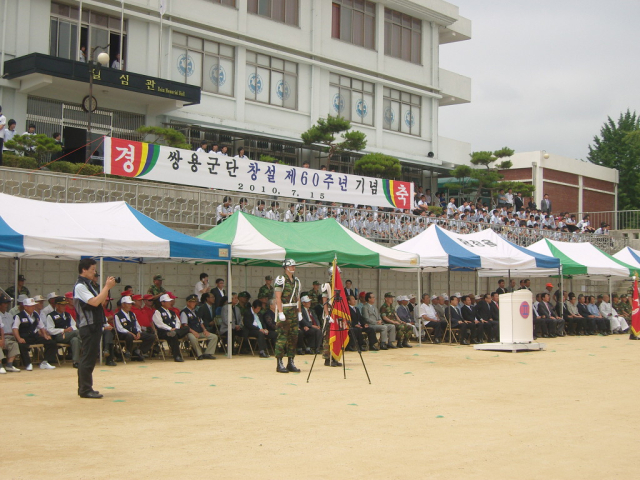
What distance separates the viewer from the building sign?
22.7 m

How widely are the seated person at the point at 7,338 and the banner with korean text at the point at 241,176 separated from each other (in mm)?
4484

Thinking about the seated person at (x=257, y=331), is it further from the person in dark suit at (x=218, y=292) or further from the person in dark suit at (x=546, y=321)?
the person in dark suit at (x=546, y=321)

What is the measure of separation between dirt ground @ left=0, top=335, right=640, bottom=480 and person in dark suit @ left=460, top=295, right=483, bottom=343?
7525mm

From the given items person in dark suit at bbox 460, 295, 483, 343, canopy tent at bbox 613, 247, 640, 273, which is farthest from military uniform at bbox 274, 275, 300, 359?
canopy tent at bbox 613, 247, 640, 273

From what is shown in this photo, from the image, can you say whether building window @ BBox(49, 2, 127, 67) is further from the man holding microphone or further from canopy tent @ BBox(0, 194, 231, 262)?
the man holding microphone

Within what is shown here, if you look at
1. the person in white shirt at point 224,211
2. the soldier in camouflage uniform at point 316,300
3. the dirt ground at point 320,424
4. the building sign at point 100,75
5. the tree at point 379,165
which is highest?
the building sign at point 100,75

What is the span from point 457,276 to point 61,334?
1686 cm

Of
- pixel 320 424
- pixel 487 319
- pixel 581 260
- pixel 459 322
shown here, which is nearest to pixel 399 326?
pixel 459 322

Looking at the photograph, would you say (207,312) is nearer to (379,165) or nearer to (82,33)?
(82,33)

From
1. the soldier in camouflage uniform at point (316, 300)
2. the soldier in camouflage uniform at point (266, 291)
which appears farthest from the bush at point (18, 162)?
the soldier in camouflage uniform at point (316, 300)

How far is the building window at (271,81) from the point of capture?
31.3 metres

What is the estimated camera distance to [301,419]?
7.91 m

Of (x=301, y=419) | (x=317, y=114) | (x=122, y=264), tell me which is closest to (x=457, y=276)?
(x=317, y=114)

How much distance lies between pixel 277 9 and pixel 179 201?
17079 mm
